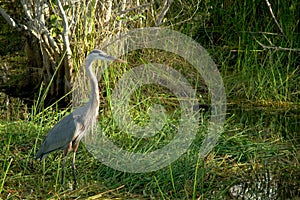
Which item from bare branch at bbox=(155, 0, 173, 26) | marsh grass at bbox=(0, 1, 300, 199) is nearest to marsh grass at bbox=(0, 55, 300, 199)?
marsh grass at bbox=(0, 1, 300, 199)

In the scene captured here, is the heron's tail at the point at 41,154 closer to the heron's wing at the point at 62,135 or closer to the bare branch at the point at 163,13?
the heron's wing at the point at 62,135

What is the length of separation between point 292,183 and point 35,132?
187cm

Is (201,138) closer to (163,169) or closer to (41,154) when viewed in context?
(163,169)

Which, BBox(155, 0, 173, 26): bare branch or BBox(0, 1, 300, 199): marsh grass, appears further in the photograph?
BBox(155, 0, 173, 26): bare branch

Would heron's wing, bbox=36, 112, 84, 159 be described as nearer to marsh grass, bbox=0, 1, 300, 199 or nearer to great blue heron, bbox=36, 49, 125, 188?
great blue heron, bbox=36, 49, 125, 188

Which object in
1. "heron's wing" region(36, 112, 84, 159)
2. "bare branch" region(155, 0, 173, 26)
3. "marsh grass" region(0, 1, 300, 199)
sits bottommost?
"marsh grass" region(0, 1, 300, 199)

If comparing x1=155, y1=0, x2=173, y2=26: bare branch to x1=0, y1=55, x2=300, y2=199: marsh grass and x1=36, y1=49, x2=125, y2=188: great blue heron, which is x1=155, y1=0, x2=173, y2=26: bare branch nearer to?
x1=0, y1=55, x2=300, y2=199: marsh grass

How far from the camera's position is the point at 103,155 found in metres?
4.14

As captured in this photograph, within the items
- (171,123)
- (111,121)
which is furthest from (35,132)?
(171,123)

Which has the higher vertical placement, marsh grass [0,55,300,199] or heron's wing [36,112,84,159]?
heron's wing [36,112,84,159]

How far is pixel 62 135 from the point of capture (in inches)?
148

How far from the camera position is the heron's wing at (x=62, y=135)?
3744 mm

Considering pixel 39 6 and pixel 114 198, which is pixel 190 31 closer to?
pixel 39 6

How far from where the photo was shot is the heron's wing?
3744 millimetres
